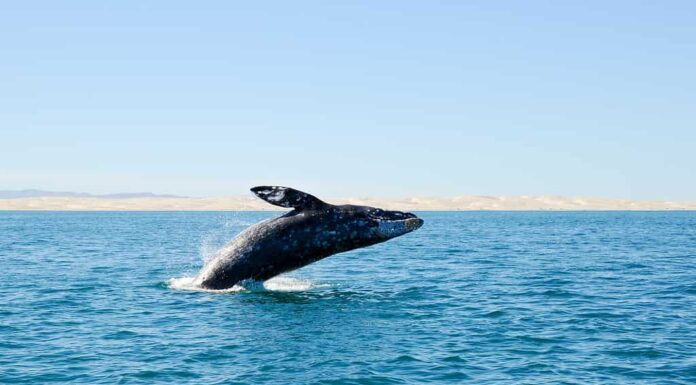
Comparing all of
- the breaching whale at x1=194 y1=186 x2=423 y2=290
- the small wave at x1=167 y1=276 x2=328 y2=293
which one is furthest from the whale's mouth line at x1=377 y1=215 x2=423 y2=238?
the small wave at x1=167 y1=276 x2=328 y2=293

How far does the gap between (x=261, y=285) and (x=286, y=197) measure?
4428mm

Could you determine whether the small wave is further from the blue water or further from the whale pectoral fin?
the whale pectoral fin

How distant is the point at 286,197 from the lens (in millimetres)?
20156

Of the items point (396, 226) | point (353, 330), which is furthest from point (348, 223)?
point (353, 330)

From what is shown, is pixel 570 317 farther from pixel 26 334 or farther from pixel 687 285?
pixel 26 334

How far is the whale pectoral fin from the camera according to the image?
19.2 m

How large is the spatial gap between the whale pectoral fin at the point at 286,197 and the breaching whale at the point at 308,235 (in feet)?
0.18

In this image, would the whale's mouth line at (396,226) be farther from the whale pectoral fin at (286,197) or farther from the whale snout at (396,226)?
the whale pectoral fin at (286,197)

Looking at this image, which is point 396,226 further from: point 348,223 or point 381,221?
point 348,223

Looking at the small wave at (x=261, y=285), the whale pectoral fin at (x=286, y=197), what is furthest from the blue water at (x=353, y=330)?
the whale pectoral fin at (x=286, y=197)

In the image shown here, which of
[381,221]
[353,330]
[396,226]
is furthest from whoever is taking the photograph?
[381,221]

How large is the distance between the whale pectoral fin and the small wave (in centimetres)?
314

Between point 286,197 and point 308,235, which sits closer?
point 286,197

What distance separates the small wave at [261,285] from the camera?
23.1 meters
